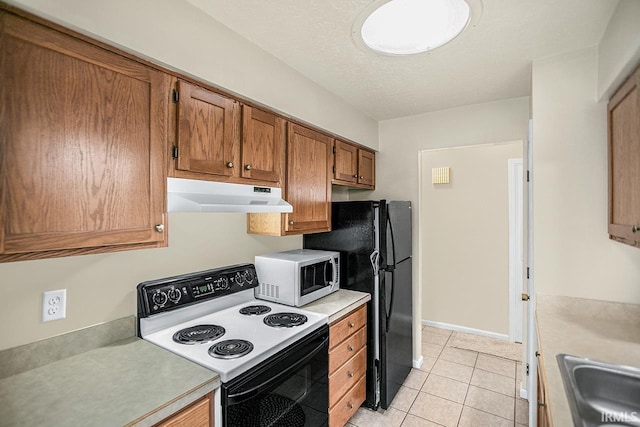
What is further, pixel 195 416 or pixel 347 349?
pixel 347 349

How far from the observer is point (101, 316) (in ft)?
4.69

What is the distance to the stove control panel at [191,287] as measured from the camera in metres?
1.55

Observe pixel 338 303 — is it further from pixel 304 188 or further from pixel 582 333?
pixel 582 333

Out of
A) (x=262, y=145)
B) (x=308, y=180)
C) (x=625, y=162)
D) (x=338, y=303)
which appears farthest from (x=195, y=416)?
(x=625, y=162)

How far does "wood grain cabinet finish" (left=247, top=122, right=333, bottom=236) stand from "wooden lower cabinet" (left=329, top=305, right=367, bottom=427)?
0.68m

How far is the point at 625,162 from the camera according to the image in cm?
135

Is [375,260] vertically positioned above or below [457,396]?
above

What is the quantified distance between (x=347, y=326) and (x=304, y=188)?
0.98 metres

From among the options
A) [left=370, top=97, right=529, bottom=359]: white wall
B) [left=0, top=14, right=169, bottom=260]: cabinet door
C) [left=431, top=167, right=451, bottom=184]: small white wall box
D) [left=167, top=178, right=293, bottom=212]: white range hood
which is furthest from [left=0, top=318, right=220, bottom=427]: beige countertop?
[left=431, top=167, right=451, bottom=184]: small white wall box

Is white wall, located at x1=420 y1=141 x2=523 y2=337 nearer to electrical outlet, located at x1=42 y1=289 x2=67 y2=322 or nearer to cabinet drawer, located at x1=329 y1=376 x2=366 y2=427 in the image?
cabinet drawer, located at x1=329 y1=376 x2=366 y2=427

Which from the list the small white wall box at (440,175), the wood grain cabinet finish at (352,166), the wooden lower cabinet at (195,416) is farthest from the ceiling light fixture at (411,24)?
the small white wall box at (440,175)

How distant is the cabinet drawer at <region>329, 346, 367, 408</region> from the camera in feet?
6.39

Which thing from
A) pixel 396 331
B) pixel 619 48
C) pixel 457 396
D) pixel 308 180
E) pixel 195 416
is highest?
pixel 619 48

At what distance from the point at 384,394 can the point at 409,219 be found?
1417 millimetres
